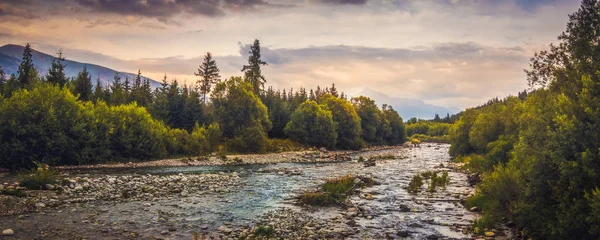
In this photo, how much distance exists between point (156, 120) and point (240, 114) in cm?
1758

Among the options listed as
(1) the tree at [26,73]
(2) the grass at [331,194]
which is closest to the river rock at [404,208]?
(2) the grass at [331,194]

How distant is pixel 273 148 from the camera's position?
68188mm

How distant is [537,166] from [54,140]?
1564 inches

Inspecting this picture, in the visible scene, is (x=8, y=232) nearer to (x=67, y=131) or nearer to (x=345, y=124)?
(x=67, y=131)

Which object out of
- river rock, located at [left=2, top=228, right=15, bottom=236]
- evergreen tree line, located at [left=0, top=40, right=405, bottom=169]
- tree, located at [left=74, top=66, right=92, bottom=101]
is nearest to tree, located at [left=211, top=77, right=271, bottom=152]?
evergreen tree line, located at [left=0, top=40, right=405, bottom=169]

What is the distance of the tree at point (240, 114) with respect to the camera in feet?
211

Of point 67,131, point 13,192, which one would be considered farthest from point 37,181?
point 67,131

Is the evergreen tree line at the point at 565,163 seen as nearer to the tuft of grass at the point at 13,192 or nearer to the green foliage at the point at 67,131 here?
the tuft of grass at the point at 13,192

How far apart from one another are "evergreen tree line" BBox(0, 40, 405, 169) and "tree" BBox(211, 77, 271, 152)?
0.64 ft

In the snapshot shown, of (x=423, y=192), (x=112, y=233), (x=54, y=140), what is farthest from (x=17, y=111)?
(x=423, y=192)

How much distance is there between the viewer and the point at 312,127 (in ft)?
260

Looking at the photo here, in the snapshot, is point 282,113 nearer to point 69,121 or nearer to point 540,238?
point 69,121

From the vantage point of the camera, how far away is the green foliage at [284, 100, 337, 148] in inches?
3119

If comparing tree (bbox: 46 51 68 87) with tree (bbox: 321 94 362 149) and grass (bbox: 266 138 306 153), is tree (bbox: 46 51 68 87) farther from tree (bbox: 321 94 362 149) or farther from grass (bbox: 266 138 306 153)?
tree (bbox: 321 94 362 149)
